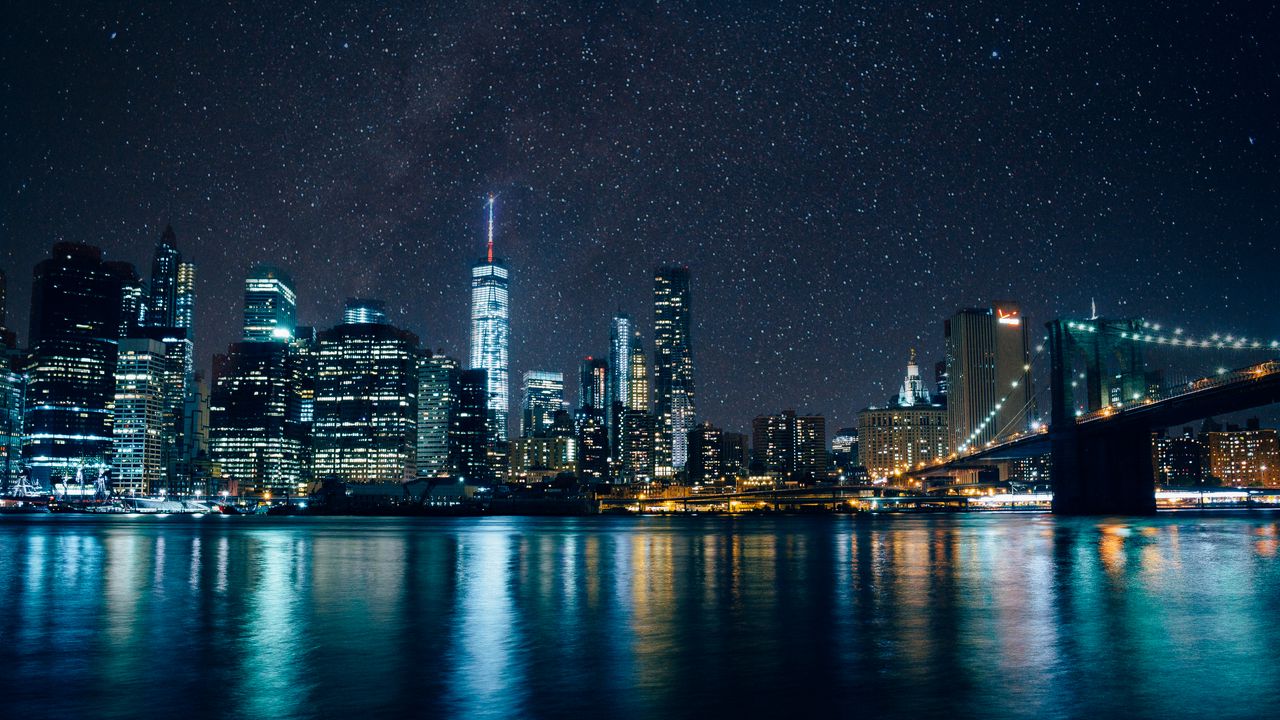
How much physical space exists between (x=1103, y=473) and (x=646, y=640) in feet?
306

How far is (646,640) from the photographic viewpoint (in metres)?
19.8

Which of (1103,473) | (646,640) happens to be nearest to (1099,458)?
(1103,473)

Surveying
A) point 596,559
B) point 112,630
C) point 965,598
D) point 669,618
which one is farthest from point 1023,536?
point 112,630

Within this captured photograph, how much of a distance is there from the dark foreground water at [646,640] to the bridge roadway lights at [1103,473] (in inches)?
2537

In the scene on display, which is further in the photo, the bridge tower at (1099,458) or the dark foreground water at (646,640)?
the bridge tower at (1099,458)

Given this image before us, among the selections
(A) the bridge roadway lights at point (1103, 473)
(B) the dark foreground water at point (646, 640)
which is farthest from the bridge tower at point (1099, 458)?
(B) the dark foreground water at point (646, 640)

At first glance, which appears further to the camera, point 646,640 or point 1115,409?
point 1115,409

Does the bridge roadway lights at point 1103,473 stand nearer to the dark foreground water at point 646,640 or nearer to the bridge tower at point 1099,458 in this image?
the bridge tower at point 1099,458

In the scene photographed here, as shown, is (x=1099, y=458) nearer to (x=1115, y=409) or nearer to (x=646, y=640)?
(x=1115, y=409)

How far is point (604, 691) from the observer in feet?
48.4

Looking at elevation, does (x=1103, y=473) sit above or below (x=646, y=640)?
above

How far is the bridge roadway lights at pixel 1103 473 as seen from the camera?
101m

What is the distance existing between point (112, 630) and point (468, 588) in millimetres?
10797

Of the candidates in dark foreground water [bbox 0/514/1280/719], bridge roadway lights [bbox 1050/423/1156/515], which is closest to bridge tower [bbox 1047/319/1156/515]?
bridge roadway lights [bbox 1050/423/1156/515]
